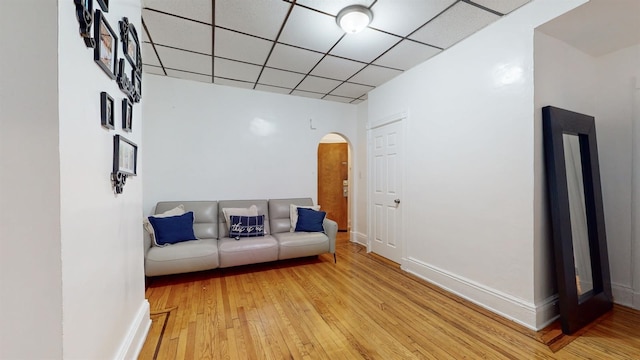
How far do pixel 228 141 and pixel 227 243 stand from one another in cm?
159

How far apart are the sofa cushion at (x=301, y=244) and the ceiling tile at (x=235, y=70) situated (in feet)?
7.21

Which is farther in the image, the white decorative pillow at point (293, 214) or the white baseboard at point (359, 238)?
the white baseboard at point (359, 238)

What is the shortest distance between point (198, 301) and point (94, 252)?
1528 millimetres

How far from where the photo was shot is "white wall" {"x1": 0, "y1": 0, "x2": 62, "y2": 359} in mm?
810

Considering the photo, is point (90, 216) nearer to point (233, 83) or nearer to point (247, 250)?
point (247, 250)

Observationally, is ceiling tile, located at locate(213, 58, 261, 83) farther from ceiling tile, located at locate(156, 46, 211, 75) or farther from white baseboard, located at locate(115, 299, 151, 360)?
white baseboard, located at locate(115, 299, 151, 360)

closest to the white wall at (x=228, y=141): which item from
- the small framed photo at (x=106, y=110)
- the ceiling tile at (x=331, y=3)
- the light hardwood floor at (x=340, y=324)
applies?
the light hardwood floor at (x=340, y=324)

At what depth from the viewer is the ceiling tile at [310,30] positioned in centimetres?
215

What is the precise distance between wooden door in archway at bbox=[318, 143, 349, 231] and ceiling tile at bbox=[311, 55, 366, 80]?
241 centimetres

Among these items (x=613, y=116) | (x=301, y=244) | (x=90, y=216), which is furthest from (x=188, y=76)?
(x=613, y=116)

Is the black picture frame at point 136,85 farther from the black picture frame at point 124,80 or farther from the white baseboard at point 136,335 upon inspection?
the white baseboard at point 136,335

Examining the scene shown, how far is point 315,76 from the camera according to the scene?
344 centimetres

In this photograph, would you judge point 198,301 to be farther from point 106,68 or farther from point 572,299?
point 572,299

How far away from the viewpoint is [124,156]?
152cm
